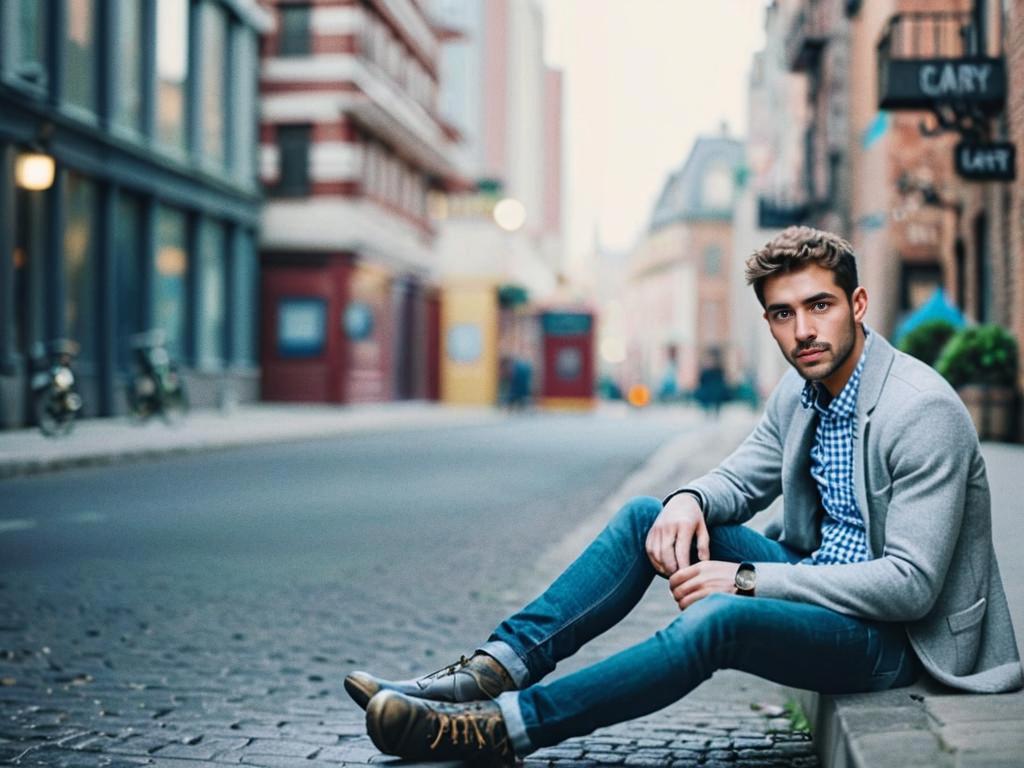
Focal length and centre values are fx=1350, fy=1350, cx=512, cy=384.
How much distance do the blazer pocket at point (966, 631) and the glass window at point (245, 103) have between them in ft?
94.0

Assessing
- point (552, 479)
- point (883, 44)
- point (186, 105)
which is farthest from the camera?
point (186, 105)

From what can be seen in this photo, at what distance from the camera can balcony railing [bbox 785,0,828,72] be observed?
31.8 metres

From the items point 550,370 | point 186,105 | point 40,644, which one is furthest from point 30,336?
point 550,370

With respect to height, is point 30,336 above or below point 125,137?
below

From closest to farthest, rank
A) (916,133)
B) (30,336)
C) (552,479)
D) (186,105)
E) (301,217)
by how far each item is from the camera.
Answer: (552,479) < (30,336) < (916,133) < (186,105) < (301,217)

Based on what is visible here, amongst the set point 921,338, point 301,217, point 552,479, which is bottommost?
point 552,479

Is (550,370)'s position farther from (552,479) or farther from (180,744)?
(180,744)

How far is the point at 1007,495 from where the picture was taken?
23.1ft

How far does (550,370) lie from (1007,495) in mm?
34738

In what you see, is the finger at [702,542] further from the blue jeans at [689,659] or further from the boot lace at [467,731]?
the boot lace at [467,731]

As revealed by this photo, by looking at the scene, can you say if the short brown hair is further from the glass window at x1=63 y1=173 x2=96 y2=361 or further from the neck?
the glass window at x1=63 y1=173 x2=96 y2=361

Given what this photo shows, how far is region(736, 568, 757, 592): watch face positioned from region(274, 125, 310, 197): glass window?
30461mm

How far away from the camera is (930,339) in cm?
1694

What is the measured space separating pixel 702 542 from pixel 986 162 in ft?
39.7
